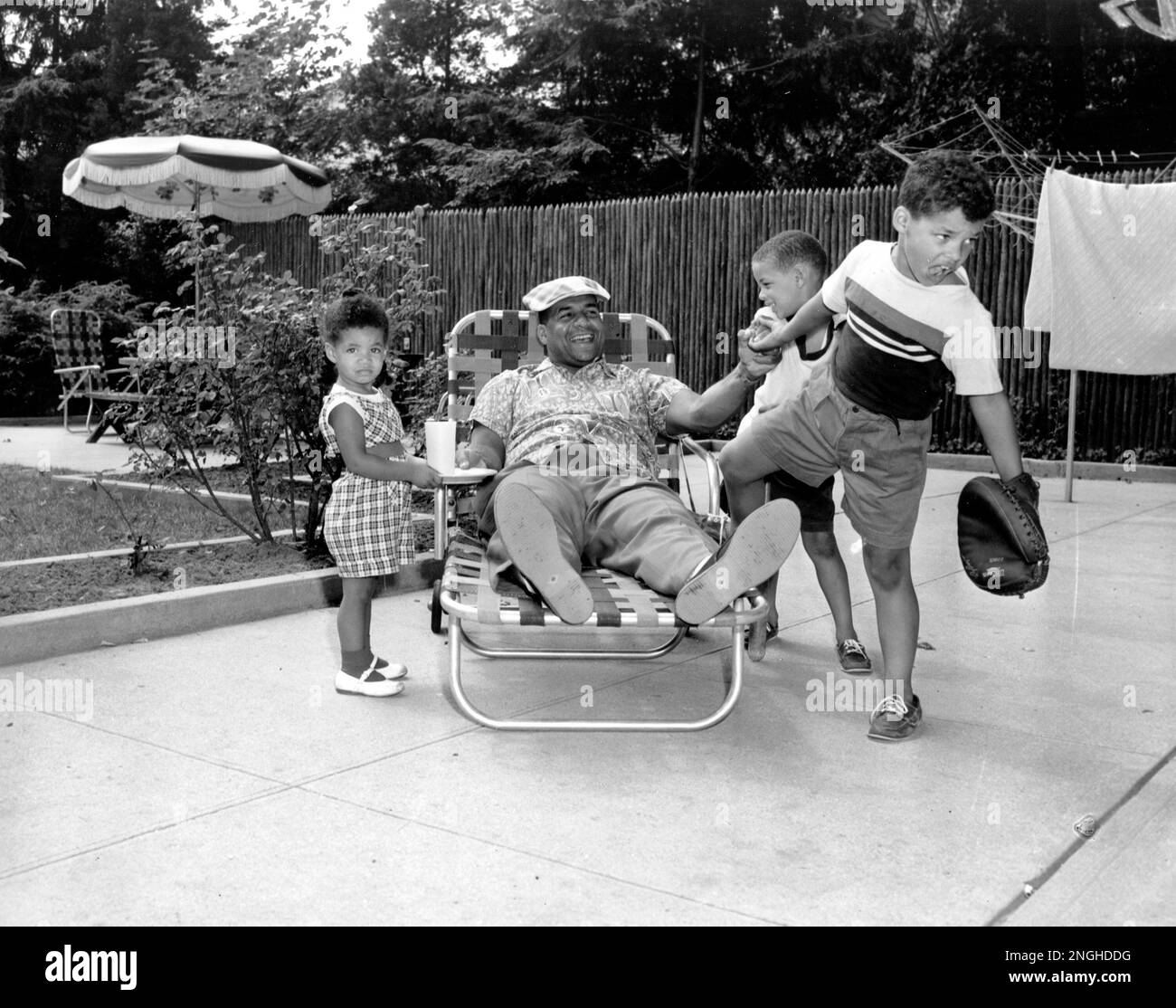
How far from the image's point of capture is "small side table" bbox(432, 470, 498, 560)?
4117 millimetres

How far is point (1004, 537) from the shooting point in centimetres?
357

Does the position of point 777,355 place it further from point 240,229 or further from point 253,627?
point 240,229

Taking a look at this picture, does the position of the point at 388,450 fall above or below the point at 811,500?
above

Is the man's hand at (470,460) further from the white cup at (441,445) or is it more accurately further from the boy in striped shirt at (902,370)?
the boy in striped shirt at (902,370)

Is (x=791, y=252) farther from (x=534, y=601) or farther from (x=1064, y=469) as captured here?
(x=1064, y=469)

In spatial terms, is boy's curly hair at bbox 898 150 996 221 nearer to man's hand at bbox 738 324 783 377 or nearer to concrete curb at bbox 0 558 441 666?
man's hand at bbox 738 324 783 377

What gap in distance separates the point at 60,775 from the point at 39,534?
11.2ft

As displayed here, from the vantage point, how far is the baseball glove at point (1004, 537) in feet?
11.5

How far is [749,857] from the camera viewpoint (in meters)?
2.74

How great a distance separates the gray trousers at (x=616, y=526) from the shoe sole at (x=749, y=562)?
0.67 feet

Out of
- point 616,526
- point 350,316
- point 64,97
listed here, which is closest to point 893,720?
point 616,526

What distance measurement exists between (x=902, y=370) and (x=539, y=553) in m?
1.15

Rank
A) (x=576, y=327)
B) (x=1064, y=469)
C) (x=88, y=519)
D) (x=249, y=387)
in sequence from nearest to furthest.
A: (x=576, y=327)
(x=249, y=387)
(x=88, y=519)
(x=1064, y=469)
